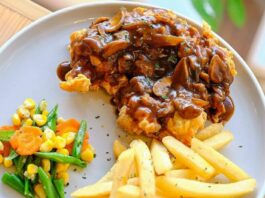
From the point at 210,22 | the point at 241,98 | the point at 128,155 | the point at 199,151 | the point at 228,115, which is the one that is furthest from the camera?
the point at 210,22

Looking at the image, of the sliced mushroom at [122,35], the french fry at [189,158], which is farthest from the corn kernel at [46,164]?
the sliced mushroom at [122,35]

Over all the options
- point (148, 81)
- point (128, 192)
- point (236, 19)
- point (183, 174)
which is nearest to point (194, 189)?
point (183, 174)

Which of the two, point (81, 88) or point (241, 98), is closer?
point (81, 88)

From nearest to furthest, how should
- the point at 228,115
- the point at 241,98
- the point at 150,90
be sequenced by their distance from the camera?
the point at 150,90, the point at 228,115, the point at 241,98

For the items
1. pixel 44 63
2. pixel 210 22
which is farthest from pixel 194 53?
pixel 210 22

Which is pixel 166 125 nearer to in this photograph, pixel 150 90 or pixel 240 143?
pixel 150 90

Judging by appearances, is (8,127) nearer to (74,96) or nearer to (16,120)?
(16,120)

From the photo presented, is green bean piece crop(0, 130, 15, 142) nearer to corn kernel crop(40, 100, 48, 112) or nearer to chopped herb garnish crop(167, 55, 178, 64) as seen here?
corn kernel crop(40, 100, 48, 112)

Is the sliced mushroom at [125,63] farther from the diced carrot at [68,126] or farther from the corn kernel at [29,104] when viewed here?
the corn kernel at [29,104]
